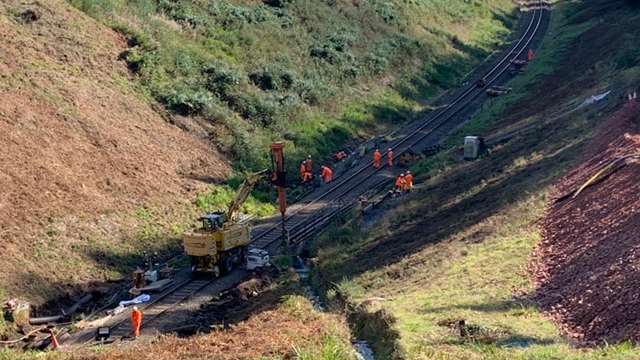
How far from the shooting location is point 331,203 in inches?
1646

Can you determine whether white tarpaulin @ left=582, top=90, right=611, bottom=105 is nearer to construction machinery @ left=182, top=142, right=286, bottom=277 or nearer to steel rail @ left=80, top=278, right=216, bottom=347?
construction machinery @ left=182, top=142, right=286, bottom=277

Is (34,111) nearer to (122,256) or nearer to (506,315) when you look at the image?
(122,256)

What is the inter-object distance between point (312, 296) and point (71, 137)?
1305 centimetres

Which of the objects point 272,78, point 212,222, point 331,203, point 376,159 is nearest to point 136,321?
point 212,222

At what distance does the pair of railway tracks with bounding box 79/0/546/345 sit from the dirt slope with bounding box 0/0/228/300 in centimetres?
371

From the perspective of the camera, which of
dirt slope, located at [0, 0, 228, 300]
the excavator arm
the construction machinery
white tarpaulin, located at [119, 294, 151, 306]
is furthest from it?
the excavator arm

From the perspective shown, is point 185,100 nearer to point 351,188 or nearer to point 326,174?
point 326,174

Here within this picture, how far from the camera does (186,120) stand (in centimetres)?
4459

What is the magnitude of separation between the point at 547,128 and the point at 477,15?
5193cm

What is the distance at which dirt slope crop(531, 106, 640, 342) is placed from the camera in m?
18.3

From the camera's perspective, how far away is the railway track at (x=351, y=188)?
38000 mm

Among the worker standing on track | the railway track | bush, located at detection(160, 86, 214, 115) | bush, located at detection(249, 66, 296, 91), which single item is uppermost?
bush, located at detection(160, 86, 214, 115)

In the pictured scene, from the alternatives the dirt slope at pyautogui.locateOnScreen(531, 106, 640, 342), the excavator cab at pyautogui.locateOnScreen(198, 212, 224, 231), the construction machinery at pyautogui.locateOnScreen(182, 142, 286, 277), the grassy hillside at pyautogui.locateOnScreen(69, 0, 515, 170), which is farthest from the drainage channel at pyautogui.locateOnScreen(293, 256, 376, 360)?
the grassy hillside at pyautogui.locateOnScreen(69, 0, 515, 170)

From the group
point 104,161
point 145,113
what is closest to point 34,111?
point 104,161
